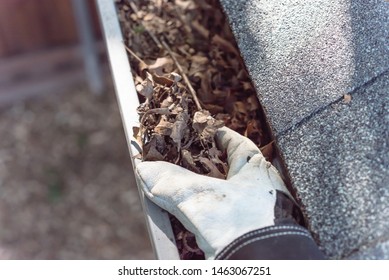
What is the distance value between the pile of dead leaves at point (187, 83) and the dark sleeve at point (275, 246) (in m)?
0.19

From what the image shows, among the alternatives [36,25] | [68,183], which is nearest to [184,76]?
[68,183]

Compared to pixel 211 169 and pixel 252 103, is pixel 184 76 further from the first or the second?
pixel 211 169

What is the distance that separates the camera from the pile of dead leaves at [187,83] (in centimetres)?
163

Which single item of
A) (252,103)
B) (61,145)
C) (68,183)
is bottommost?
(68,183)

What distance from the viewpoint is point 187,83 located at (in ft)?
6.03

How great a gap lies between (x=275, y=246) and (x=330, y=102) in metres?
0.40

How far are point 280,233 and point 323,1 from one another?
0.69 meters

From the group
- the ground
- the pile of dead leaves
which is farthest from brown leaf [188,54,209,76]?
the ground

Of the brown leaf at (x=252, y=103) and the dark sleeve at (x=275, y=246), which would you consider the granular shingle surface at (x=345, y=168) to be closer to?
the dark sleeve at (x=275, y=246)

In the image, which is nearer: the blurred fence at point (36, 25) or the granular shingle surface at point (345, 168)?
the granular shingle surface at point (345, 168)

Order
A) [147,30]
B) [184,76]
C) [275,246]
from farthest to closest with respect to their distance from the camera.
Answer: [147,30] < [184,76] < [275,246]

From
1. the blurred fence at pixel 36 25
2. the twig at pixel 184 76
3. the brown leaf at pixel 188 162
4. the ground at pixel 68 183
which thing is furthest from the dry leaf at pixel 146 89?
the blurred fence at pixel 36 25

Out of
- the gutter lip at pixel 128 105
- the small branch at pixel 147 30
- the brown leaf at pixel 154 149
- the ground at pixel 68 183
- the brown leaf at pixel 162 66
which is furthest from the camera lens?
the ground at pixel 68 183
